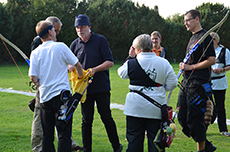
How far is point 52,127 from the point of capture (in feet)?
12.3

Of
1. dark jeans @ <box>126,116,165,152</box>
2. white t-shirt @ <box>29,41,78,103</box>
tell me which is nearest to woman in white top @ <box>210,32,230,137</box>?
dark jeans @ <box>126,116,165,152</box>

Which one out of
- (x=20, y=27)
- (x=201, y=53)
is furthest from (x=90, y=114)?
(x=20, y=27)

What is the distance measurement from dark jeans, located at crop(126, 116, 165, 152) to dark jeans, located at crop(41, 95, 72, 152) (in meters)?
0.88

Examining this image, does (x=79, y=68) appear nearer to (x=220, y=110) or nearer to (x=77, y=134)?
(x=77, y=134)

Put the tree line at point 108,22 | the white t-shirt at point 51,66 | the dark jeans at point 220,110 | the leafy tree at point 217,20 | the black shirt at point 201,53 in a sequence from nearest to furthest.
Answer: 1. the white t-shirt at point 51,66
2. the black shirt at point 201,53
3. the dark jeans at point 220,110
4. the tree line at point 108,22
5. the leafy tree at point 217,20

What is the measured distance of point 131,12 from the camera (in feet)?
177

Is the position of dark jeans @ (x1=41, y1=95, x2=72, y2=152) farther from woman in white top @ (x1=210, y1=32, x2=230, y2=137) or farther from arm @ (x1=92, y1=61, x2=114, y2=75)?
woman in white top @ (x1=210, y1=32, x2=230, y2=137)

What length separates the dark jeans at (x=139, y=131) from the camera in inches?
136

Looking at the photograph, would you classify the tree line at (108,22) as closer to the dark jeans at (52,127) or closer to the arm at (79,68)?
the arm at (79,68)

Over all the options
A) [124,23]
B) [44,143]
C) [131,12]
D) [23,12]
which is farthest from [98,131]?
[131,12]

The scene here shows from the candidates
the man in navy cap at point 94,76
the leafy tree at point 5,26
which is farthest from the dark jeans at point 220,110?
the leafy tree at point 5,26

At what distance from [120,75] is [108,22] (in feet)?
153

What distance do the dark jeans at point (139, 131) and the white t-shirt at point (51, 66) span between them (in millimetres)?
1090

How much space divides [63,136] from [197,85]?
2321 millimetres
